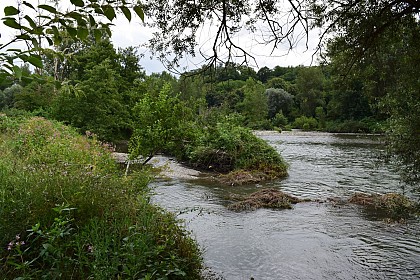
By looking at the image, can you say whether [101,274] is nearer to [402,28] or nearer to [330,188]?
[402,28]

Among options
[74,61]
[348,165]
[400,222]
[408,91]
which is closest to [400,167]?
[408,91]

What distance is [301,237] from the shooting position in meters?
8.08

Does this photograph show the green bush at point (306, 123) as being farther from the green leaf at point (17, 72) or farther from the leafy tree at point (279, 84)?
the green leaf at point (17, 72)

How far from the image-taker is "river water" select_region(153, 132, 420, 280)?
6344 mm

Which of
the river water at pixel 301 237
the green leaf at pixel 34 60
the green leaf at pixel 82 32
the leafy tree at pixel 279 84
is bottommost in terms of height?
the river water at pixel 301 237

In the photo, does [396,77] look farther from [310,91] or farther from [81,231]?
[310,91]

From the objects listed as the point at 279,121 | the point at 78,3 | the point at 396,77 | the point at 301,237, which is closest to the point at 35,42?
the point at 78,3

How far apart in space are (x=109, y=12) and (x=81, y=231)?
117 inches

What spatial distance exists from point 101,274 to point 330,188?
38.4 ft

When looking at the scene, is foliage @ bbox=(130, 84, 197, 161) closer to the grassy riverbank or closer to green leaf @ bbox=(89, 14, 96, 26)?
the grassy riverbank

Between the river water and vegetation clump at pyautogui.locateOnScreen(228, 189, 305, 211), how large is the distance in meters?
0.30

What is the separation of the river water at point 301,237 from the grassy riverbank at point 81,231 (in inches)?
39.6

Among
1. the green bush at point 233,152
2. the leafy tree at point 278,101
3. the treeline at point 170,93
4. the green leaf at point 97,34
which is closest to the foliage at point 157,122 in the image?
the treeline at point 170,93

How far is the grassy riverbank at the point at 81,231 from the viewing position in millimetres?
3266
